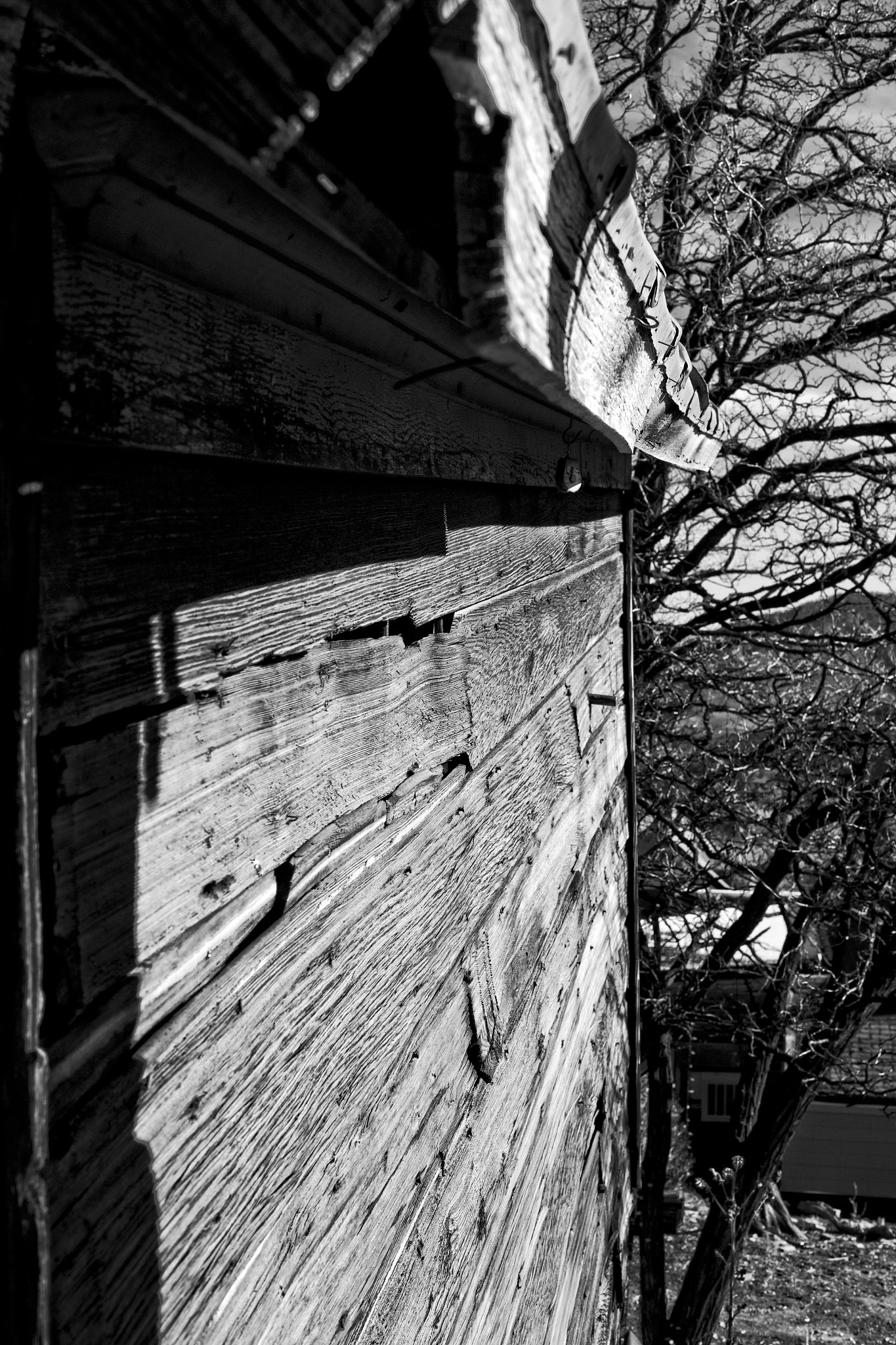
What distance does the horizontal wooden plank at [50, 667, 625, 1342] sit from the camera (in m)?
0.68

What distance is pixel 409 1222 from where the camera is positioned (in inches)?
45.1

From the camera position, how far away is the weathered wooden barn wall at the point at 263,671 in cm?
55

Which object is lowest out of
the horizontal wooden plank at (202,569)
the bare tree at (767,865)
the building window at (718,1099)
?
the building window at (718,1099)

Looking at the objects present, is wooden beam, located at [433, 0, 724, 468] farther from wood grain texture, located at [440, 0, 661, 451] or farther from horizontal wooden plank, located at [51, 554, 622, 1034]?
horizontal wooden plank, located at [51, 554, 622, 1034]

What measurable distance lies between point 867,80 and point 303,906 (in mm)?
6796

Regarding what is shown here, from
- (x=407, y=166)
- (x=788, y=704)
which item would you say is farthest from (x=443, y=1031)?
(x=788, y=704)

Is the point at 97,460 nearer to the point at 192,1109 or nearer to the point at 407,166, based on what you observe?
the point at 407,166

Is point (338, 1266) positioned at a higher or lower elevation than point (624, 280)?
lower

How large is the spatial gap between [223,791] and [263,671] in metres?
0.13

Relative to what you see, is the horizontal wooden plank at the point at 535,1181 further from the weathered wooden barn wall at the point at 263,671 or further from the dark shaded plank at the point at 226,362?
the dark shaded plank at the point at 226,362

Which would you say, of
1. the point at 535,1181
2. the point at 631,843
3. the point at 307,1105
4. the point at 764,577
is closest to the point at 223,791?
the point at 307,1105

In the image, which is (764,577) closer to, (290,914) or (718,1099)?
(290,914)

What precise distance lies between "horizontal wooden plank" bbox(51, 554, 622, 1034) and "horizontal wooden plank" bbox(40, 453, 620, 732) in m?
0.03

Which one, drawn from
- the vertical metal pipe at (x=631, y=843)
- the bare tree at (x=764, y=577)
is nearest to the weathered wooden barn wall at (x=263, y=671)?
the vertical metal pipe at (x=631, y=843)
